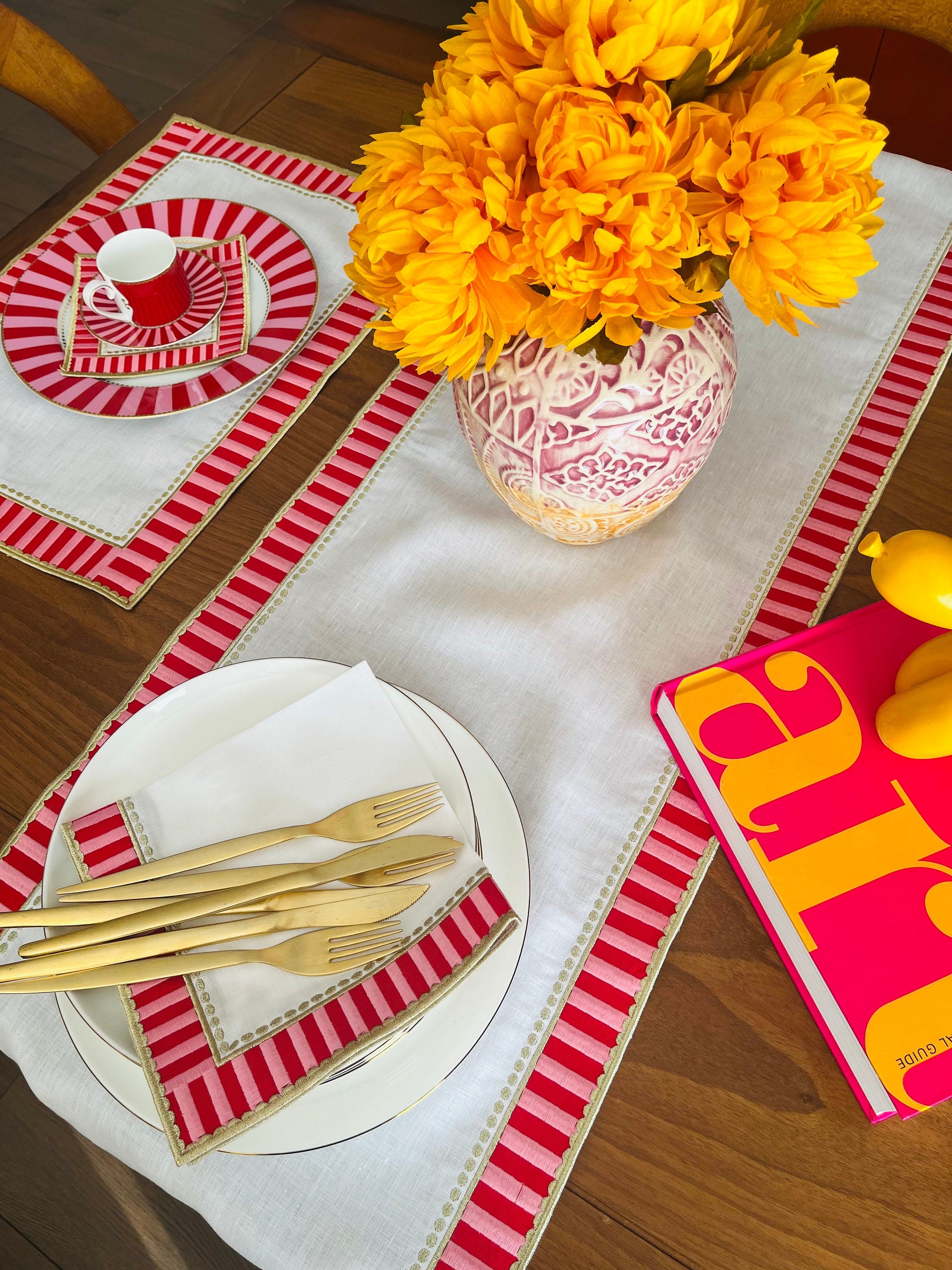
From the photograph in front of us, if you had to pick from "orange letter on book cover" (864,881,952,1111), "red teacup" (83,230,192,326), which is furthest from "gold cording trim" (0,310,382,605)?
"orange letter on book cover" (864,881,952,1111)

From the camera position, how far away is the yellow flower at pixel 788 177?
300mm

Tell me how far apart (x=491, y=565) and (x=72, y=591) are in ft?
0.91

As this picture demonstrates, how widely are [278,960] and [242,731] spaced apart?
0.14 meters

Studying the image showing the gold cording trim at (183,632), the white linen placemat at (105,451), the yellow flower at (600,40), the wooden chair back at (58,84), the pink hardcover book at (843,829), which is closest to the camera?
the yellow flower at (600,40)

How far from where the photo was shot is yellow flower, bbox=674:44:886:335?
0.99ft

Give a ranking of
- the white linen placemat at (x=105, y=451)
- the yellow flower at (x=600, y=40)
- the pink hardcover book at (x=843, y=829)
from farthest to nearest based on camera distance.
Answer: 1. the white linen placemat at (x=105, y=451)
2. the pink hardcover book at (x=843, y=829)
3. the yellow flower at (x=600, y=40)

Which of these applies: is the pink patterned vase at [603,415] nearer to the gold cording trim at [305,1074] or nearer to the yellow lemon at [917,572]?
the yellow lemon at [917,572]

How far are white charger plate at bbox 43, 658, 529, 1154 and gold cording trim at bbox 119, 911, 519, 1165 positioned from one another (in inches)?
0.6

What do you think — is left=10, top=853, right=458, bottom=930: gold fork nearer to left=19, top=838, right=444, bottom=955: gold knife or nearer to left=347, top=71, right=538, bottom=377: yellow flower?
left=19, top=838, right=444, bottom=955: gold knife

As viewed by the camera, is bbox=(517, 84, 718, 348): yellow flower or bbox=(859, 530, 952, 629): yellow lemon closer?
bbox=(517, 84, 718, 348): yellow flower

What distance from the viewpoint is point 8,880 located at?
47 centimetres

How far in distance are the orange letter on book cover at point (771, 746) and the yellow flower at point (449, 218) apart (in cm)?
23

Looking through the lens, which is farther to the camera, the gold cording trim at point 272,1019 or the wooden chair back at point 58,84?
the wooden chair back at point 58,84

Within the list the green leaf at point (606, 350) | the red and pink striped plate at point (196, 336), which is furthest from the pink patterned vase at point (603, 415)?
the red and pink striped plate at point (196, 336)
